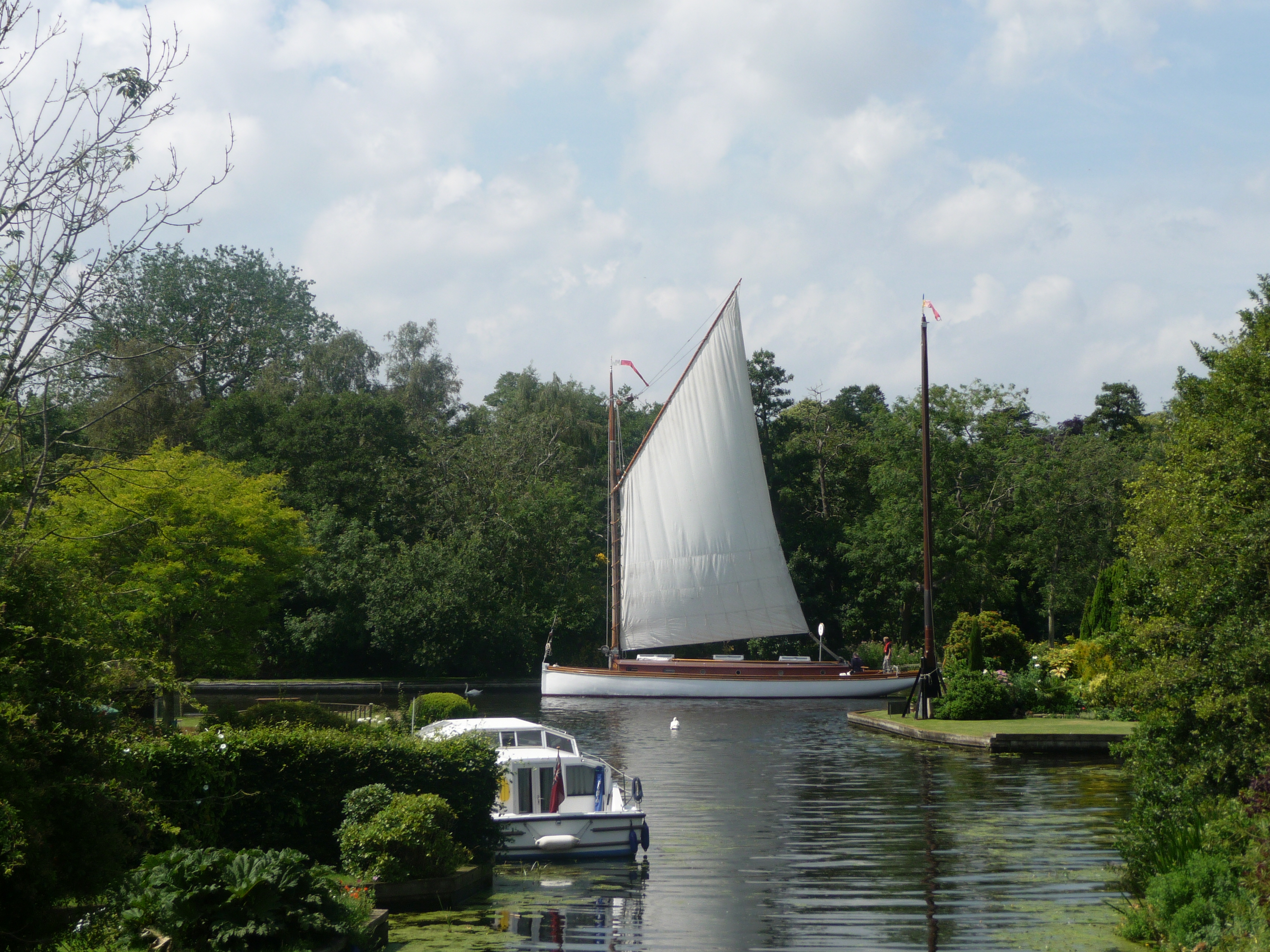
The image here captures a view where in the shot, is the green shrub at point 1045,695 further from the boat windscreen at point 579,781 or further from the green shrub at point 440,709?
the boat windscreen at point 579,781

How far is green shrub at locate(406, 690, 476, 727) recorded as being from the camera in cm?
2562

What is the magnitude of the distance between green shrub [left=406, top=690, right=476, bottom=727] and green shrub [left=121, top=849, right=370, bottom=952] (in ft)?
50.3

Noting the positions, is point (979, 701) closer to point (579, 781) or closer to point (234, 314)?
point (579, 781)

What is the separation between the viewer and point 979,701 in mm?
31281

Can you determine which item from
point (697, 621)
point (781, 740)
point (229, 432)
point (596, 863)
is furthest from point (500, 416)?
point (596, 863)

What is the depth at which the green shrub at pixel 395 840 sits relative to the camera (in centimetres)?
1315

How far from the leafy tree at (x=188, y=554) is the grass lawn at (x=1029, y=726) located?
20.3m

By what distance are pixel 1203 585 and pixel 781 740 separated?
20.7 meters

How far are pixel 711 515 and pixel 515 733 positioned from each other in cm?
2870

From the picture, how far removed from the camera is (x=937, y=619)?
58656 mm

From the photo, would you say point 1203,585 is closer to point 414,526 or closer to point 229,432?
point 414,526

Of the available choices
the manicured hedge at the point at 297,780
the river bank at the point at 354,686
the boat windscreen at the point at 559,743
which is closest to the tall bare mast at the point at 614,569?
the river bank at the point at 354,686

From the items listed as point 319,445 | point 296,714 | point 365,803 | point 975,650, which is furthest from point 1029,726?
point 319,445

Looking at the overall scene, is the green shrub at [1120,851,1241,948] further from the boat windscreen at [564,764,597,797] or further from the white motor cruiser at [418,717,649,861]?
the boat windscreen at [564,764,597,797]
